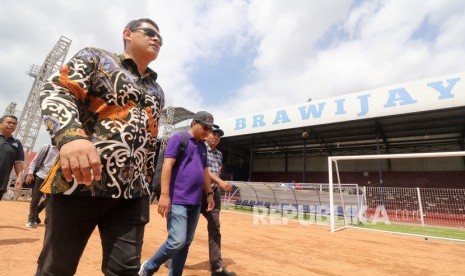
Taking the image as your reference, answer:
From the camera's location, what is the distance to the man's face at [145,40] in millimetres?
1781

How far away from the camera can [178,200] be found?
9.06 ft

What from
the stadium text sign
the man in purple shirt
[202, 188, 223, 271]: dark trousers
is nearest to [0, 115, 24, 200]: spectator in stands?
the man in purple shirt

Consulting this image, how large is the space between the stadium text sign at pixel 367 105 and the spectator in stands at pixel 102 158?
16.1m

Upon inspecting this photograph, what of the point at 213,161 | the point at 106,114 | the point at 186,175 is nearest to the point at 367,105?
the point at 213,161

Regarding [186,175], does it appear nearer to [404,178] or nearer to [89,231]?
[89,231]

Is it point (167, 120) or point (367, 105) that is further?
point (167, 120)

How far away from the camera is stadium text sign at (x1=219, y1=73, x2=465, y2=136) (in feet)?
43.6

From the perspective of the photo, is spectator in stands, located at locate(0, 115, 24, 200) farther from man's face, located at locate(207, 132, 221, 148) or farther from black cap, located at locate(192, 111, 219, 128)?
black cap, located at locate(192, 111, 219, 128)

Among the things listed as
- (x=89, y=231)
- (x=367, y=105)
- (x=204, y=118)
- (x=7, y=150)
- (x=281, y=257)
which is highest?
(x=367, y=105)

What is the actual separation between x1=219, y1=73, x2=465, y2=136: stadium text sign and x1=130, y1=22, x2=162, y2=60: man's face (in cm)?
1587

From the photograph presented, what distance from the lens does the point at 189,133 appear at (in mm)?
3104

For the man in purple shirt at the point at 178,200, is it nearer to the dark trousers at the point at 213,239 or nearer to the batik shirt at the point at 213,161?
the dark trousers at the point at 213,239

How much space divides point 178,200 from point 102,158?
1459 mm

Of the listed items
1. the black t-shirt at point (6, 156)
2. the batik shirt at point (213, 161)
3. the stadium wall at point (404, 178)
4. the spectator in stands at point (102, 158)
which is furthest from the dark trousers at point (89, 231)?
the stadium wall at point (404, 178)
